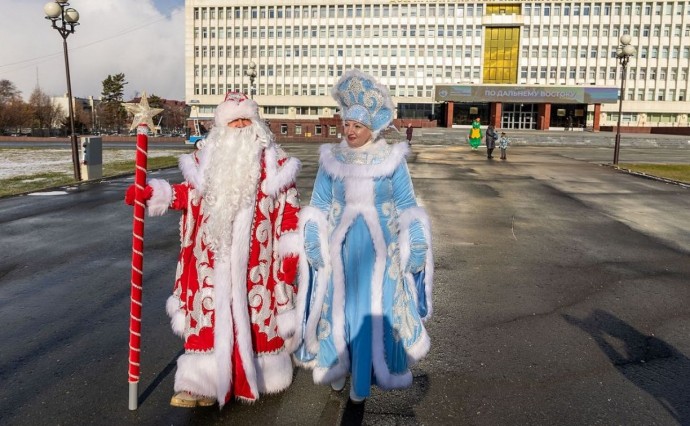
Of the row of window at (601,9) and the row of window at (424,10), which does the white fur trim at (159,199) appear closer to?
the row of window at (424,10)

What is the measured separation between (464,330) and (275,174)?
8.21 feet

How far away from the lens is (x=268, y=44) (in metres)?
89.1

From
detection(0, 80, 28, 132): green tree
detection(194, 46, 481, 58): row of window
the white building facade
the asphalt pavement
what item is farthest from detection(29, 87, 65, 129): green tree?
the asphalt pavement

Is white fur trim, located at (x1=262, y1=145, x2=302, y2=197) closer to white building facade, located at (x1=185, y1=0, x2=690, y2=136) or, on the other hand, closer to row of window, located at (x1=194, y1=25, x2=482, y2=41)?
white building facade, located at (x1=185, y1=0, x2=690, y2=136)

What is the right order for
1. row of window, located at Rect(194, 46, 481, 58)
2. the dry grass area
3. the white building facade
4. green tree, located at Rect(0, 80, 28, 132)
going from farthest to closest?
1. row of window, located at Rect(194, 46, 481, 58)
2. the white building facade
3. green tree, located at Rect(0, 80, 28, 132)
4. the dry grass area

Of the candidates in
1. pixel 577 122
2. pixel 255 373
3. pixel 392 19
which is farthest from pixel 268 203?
pixel 392 19

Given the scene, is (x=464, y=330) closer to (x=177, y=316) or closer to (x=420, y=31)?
(x=177, y=316)

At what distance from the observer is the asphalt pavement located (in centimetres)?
347

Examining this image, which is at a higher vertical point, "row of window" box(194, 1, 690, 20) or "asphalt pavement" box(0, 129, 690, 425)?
"row of window" box(194, 1, 690, 20)

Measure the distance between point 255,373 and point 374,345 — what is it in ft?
2.56

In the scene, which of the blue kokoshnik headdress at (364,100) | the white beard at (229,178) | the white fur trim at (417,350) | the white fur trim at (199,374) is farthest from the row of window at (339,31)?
the white fur trim at (199,374)

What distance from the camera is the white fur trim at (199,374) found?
10.9 feet

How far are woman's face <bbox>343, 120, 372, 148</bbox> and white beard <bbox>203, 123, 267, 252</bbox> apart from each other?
54 cm

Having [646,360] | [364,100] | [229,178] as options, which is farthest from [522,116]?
[229,178]
